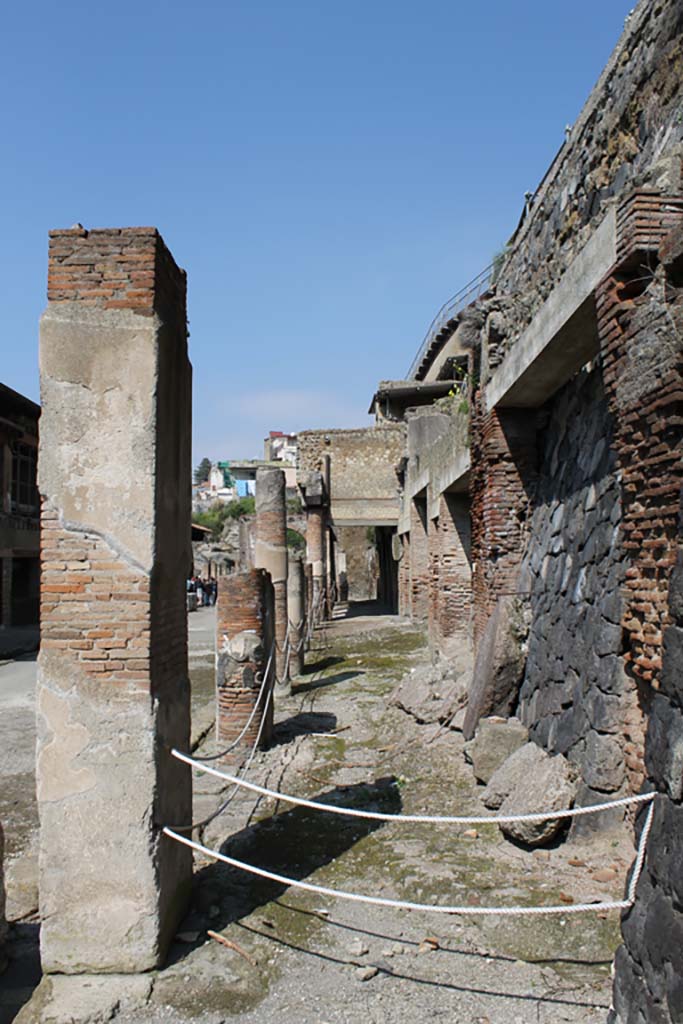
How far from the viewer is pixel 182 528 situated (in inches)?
187

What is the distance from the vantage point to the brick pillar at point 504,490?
26.8 feet

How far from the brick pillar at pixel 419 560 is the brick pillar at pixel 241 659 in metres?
10.4

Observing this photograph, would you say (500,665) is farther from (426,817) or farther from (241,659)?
(426,817)

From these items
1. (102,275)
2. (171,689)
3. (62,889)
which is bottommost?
(62,889)

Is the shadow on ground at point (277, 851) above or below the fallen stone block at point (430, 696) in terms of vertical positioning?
below

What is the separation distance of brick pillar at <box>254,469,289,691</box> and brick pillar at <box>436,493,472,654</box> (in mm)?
2626

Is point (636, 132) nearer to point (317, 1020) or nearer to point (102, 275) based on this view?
point (102, 275)

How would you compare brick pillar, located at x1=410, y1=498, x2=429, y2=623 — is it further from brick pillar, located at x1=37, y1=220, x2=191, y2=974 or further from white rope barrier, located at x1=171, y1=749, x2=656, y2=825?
brick pillar, located at x1=37, y1=220, x2=191, y2=974

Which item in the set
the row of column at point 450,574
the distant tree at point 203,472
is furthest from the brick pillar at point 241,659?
the distant tree at point 203,472

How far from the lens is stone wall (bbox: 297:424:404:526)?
28031mm

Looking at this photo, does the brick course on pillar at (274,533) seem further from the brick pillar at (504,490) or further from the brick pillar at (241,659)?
the brick pillar at (504,490)

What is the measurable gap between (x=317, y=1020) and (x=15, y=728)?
7.57 meters

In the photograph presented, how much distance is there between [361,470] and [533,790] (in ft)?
75.3

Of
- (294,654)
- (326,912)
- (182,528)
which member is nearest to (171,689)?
(182,528)
